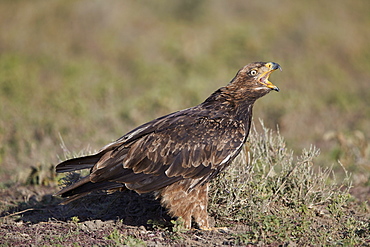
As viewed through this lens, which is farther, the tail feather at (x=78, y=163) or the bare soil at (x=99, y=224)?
the tail feather at (x=78, y=163)

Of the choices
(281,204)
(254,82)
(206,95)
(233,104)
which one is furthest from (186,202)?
(206,95)

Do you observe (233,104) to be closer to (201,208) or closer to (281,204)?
(201,208)

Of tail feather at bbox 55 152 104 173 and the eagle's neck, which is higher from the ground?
the eagle's neck

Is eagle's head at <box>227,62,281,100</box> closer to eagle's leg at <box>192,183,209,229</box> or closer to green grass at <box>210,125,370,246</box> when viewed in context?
green grass at <box>210,125,370,246</box>

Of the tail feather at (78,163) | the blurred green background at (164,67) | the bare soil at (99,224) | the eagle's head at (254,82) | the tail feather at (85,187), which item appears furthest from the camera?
the blurred green background at (164,67)

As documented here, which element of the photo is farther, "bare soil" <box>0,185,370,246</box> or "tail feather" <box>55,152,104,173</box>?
"tail feather" <box>55,152,104,173</box>

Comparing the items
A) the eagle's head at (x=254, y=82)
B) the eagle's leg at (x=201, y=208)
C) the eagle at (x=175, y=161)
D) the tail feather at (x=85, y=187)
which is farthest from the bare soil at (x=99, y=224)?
the eagle's head at (x=254, y=82)

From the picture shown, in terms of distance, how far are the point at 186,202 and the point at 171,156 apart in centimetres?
46

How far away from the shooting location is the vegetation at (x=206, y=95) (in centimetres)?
532

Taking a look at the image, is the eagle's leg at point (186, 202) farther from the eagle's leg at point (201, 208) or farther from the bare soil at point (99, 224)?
the bare soil at point (99, 224)

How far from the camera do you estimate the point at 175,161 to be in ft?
15.9

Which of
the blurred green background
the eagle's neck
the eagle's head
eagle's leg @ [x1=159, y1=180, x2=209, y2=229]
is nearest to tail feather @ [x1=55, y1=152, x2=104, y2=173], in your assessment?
eagle's leg @ [x1=159, y1=180, x2=209, y2=229]

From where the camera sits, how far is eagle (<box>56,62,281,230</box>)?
4.83 m

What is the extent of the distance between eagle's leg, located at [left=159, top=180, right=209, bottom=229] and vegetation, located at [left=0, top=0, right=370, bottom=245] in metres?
0.17
